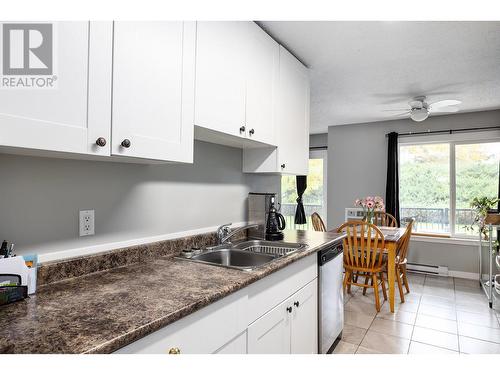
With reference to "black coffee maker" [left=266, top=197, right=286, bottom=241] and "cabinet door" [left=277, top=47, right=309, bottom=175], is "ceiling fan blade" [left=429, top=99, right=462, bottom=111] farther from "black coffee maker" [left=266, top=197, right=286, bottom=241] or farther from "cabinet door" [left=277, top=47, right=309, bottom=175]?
"black coffee maker" [left=266, top=197, right=286, bottom=241]

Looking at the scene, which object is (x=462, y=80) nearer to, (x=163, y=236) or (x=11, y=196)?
(x=163, y=236)

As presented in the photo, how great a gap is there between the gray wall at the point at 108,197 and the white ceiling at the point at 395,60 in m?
1.07

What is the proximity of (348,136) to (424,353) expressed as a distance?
3.61 meters

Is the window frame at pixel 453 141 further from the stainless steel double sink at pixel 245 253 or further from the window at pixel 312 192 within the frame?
the stainless steel double sink at pixel 245 253

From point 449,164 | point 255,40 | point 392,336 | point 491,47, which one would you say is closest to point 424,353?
point 392,336

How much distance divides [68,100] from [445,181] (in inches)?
193

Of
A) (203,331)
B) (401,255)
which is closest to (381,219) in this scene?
(401,255)

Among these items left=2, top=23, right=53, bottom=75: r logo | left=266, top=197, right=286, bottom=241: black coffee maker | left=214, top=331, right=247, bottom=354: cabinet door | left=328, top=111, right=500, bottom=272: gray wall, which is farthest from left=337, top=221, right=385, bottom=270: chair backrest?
left=2, top=23, right=53, bottom=75: r logo

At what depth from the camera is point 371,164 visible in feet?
16.3

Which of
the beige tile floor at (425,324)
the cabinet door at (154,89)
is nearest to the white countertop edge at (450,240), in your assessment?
the beige tile floor at (425,324)

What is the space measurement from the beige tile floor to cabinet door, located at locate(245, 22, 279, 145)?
1811 millimetres

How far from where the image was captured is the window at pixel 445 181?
419cm

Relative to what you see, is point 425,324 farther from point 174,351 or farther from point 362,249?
point 174,351

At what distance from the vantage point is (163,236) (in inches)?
68.8
